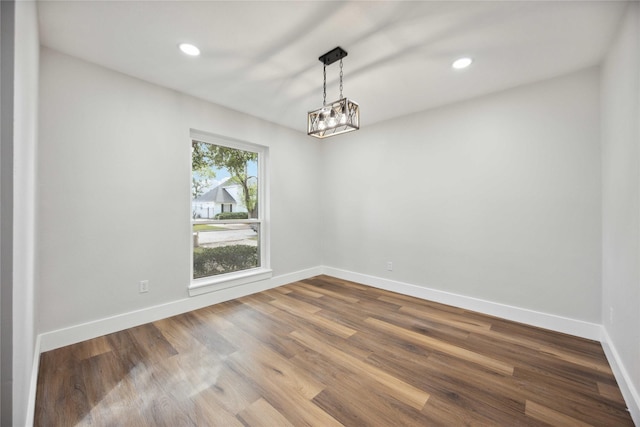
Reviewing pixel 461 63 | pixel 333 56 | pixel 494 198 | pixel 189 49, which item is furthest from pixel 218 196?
pixel 494 198

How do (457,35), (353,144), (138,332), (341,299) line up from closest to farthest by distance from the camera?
(457,35)
(138,332)
(341,299)
(353,144)

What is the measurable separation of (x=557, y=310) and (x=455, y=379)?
1.59m

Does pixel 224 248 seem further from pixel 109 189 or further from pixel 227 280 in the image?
pixel 109 189

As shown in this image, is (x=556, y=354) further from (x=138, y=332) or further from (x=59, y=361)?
(x=59, y=361)


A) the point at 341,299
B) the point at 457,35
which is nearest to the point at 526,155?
the point at 457,35

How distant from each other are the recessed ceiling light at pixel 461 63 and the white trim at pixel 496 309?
253 centimetres

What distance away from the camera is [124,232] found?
101 inches

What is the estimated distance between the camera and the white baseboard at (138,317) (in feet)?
7.17

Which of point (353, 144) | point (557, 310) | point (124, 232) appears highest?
point (353, 144)

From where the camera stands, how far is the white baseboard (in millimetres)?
2186

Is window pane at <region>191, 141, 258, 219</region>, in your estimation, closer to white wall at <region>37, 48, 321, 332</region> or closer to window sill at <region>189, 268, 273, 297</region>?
white wall at <region>37, 48, 321, 332</region>

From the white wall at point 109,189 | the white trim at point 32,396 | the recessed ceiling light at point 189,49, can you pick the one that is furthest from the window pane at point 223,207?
the white trim at point 32,396

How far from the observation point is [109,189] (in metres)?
2.46

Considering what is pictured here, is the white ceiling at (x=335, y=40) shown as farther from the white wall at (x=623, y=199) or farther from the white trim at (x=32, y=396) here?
the white trim at (x=32, y=396)
